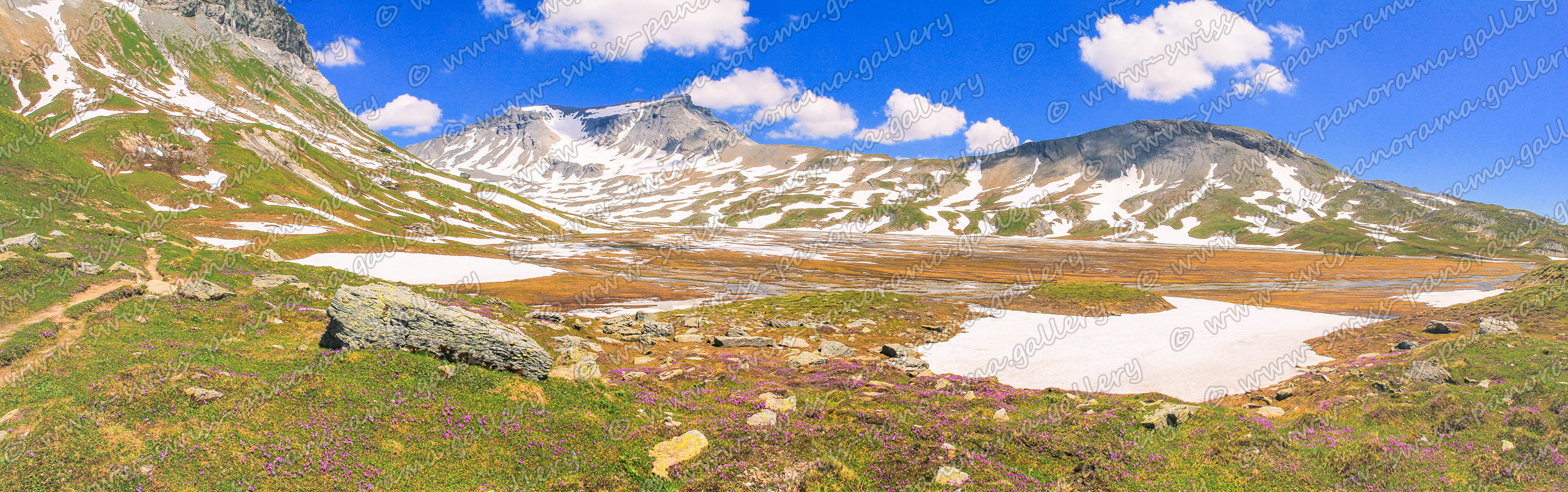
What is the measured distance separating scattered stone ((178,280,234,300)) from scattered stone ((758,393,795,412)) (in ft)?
72.6

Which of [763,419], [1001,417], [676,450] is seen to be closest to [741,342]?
[763,419]

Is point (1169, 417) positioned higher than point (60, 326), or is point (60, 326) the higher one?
point (60, 326)

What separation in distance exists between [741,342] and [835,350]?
5.52 m

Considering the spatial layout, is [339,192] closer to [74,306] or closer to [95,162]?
[95,162]

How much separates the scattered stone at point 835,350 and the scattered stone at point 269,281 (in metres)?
26.7

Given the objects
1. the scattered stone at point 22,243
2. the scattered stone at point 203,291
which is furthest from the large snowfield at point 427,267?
the scattered stone at point 203,291

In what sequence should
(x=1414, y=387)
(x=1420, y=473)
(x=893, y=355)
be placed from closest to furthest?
(x=1420, y=473) → (x=1414, y=387) → (x=893, y=355)

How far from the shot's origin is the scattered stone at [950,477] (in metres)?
13.2

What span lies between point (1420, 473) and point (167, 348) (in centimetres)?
3335

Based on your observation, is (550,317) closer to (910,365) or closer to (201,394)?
(201,394)

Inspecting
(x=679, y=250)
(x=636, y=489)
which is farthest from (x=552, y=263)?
(x=636, y=489)

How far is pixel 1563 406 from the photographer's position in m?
14.7

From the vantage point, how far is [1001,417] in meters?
18.0

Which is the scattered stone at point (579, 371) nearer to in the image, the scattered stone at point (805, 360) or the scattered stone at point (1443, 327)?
the scattered stone at point (805, 360)
